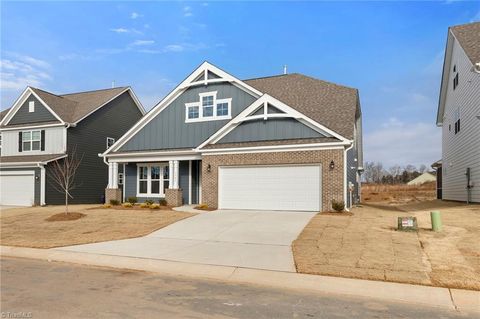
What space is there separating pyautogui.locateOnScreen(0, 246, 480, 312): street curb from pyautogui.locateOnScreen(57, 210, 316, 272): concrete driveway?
449 millimetres

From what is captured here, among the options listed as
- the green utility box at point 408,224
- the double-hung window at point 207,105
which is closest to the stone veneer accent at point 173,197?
the double-hung window at point 207,105

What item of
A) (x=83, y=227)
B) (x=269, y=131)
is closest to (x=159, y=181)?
(x=269, y=131)

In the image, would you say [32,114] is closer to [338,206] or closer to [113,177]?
[113,177]

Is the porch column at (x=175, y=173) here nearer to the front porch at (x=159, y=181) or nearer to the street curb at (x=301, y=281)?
the front porch at (x=159, y=181)

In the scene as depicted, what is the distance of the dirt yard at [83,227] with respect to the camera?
42.4 ft

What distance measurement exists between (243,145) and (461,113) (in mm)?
13585

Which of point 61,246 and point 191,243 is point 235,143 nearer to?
point 191,243

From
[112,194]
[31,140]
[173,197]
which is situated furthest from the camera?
[31,140]

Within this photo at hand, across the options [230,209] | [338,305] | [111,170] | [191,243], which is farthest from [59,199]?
[338,305]

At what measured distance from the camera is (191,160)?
74.2 ft

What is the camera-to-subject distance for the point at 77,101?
104 feet

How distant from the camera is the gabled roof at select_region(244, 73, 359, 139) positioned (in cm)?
1971

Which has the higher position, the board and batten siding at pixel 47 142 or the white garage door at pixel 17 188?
the board and batten siding at pixel 47 142

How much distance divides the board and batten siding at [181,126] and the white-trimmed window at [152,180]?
1.35m
